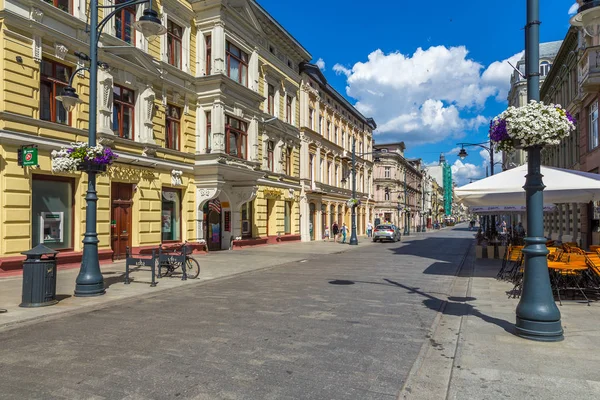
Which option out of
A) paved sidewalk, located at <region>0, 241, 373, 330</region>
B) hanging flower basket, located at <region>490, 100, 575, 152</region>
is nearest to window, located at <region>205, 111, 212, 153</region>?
paved sidewalk, located at <region>0, 241, 373, 330</region>

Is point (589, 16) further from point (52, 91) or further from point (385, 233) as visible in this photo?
point (385, 233)

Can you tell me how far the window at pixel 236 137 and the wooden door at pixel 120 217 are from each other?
6131mm

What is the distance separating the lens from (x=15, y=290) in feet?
33.1

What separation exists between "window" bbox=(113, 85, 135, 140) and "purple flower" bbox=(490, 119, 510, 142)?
14265 millimetres

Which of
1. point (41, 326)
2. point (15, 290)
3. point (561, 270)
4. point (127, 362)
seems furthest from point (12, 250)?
point (561, 270)

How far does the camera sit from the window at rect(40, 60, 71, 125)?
44.5 feet

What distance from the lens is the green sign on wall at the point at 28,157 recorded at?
40.7 feet

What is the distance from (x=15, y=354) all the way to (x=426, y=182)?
10958cm

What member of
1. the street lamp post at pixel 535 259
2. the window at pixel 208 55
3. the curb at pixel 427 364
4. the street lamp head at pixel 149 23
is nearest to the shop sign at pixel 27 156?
the street lamp head at pixel 149 23

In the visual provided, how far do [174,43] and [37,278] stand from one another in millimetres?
14380

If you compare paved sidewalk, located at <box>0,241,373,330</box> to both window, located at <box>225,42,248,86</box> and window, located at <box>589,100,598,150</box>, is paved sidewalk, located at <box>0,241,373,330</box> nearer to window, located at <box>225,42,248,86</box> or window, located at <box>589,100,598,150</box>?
window, located at <box>225,42,248,86</box>

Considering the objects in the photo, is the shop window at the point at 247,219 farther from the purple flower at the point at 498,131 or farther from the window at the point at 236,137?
the purple flower at the point at 498,131

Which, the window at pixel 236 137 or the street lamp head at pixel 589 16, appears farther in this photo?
the window at pixel 236 137

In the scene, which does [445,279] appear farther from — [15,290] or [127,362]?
[15,290]
